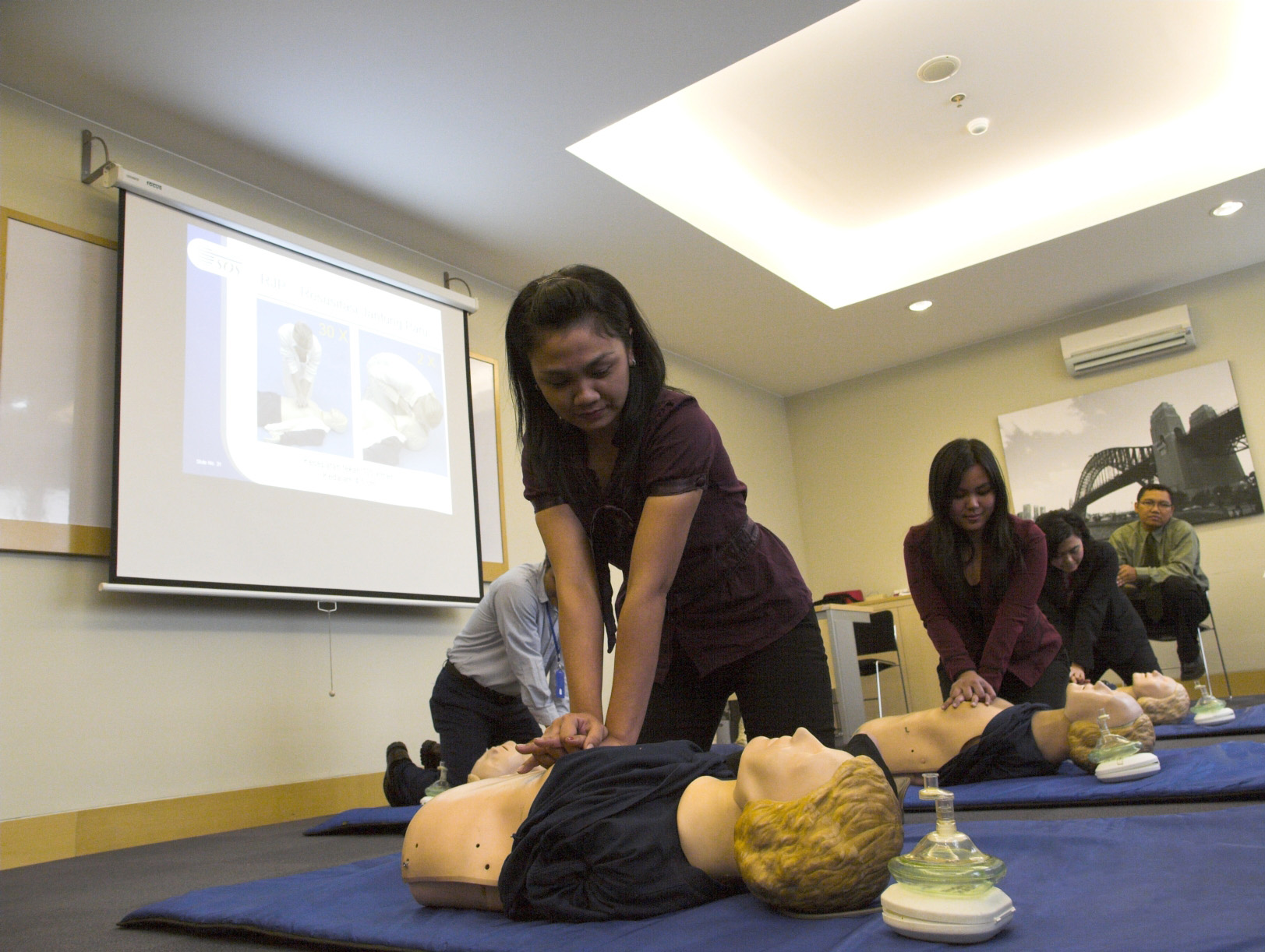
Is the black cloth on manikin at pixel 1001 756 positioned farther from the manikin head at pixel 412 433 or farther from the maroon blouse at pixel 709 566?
the manikin head at pixel 412 433

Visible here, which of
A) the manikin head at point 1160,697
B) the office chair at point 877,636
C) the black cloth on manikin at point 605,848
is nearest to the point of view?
the black cloth on manikin at point 605,848

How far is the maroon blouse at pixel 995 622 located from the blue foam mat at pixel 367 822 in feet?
5.01

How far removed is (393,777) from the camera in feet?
10.1

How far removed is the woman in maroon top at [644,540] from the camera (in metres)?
1.28

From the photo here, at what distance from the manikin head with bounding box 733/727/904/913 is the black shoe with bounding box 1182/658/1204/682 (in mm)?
4456

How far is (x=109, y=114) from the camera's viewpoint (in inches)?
128

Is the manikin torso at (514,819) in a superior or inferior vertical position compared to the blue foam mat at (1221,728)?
superior

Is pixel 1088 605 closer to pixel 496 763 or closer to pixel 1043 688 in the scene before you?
pixel 1043 688

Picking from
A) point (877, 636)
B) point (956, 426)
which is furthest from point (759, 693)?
point (956, 426)

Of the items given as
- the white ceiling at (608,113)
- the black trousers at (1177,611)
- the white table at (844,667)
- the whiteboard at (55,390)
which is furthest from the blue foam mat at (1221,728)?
the whiteboard at (55,390)

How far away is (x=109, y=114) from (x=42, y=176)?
35 centimetres

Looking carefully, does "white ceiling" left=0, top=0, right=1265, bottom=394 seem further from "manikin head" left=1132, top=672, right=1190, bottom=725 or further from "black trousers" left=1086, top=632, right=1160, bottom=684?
"manikin head" left=1132, top=672, right=1190, bottom=725

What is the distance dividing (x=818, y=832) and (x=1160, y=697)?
251 cm

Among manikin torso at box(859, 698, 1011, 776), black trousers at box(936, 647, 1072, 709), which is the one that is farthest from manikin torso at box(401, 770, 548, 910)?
black trousers at box(936, 647, 1072, 709)
